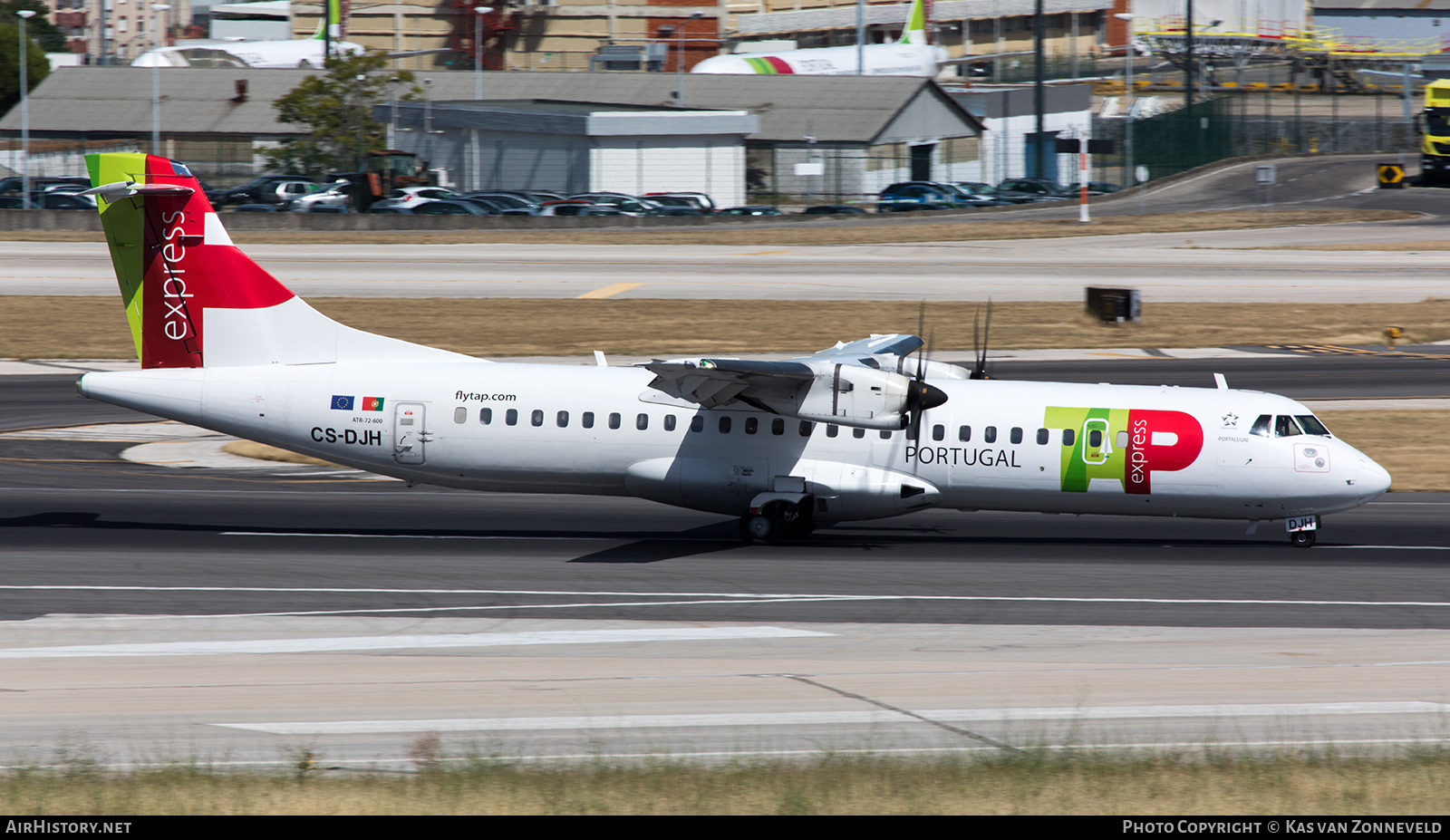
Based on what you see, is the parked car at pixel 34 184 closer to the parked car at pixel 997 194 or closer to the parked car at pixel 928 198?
the parked car at pixel 928 198

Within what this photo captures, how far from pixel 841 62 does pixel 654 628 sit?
340 ft

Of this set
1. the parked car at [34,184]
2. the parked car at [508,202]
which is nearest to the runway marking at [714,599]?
the parked car at [508,202]

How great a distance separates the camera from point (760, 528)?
2161cm

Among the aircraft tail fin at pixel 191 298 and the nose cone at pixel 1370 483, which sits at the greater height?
the aircraft tail fin at pixel 191 298

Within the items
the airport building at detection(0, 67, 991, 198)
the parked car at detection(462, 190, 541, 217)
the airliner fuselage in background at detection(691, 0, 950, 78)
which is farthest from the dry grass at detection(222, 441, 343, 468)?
the airliner fuselage in background at detection(691, 0, 950, 78)

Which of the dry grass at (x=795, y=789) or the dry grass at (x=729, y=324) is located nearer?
the dry grass at (x=795, y=789)

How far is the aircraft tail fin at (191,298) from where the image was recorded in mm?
22234

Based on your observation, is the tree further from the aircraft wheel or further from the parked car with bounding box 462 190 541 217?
the aircraft wheel

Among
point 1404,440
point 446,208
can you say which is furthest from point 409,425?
point 446,208

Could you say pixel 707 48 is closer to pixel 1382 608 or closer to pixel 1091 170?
pixel 1091 170

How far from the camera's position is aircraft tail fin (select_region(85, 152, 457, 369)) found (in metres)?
22.2

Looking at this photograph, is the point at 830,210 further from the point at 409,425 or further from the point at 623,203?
the point at 409,425

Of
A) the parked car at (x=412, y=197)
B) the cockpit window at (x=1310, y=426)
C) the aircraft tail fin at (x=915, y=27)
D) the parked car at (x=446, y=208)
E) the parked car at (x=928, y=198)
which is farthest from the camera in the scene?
the aircraft tail fin at (x=915, y=27)

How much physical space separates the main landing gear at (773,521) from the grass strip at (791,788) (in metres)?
10.5
